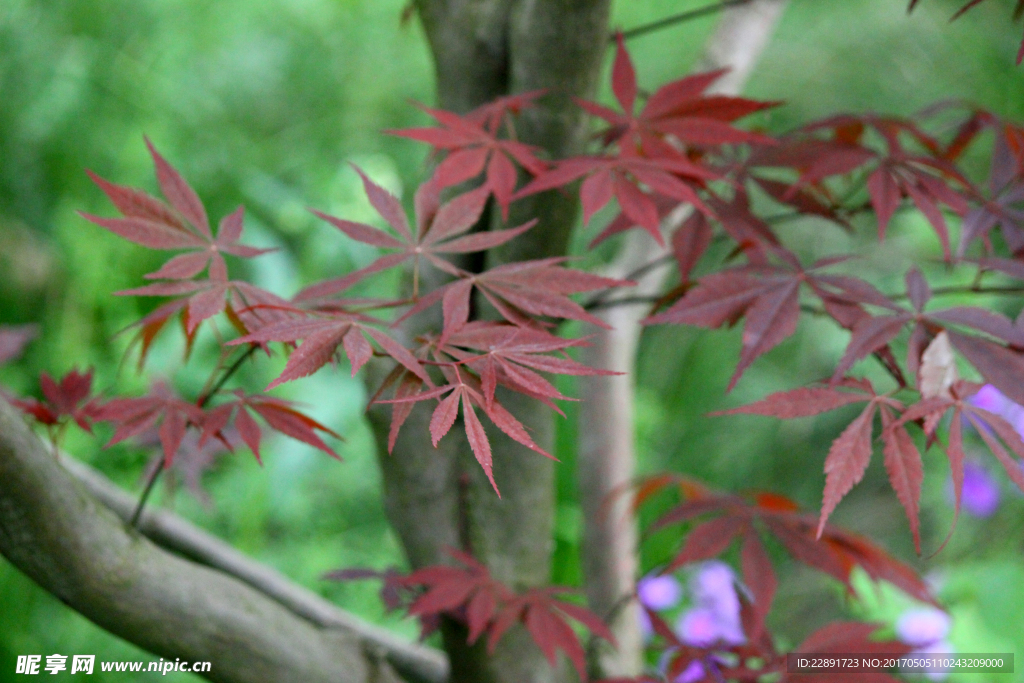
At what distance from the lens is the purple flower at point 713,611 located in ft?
3.41

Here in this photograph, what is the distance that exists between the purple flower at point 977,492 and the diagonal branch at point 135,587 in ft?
3.74

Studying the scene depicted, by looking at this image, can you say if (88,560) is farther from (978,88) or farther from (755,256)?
(978,88)

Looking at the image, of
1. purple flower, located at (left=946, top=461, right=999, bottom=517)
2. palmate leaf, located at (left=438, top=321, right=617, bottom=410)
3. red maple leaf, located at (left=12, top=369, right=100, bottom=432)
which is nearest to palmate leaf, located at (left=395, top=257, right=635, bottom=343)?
palmate leaf, located at (left=438, top=321, right=617, bottom=410)

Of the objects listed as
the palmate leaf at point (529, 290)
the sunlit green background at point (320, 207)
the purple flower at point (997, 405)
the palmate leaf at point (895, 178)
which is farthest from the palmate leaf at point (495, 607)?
the sunlit green background at point (320, 207)

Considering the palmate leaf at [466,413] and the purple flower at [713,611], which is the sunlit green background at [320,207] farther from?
the palmate leaf at [466,413]

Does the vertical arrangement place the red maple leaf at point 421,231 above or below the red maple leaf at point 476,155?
below

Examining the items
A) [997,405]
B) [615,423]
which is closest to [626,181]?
[615,423]

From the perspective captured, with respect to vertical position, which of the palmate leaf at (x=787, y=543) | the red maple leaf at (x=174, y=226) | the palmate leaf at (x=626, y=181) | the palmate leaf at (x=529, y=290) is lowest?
the palmate leaf at (x=787, y=543)

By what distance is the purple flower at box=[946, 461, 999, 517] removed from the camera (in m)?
1.28

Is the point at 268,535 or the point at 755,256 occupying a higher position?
the point at 755,256

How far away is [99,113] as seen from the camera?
179cm

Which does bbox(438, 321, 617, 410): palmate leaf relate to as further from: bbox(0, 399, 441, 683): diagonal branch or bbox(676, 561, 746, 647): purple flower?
bbox(676, 561, 746, 647): purple flower

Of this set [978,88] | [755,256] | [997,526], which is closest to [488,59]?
[755,256]

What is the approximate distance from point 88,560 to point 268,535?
1.30 m
